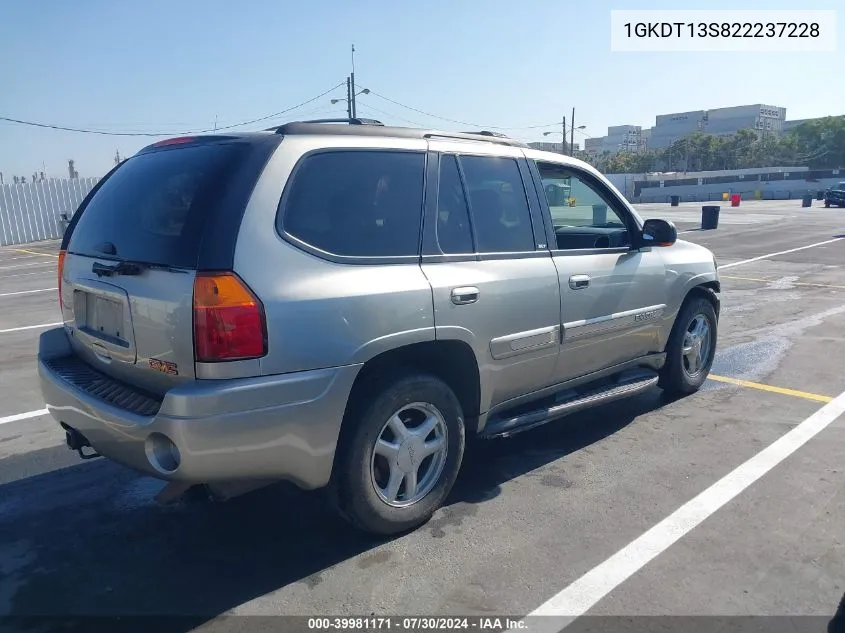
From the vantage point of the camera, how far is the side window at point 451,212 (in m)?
3.67

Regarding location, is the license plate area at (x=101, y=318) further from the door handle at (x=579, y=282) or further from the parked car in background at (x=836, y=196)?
the parked car in background at (x=836, y=196)

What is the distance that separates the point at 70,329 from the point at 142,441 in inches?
47.1

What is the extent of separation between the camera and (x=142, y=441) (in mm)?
2908

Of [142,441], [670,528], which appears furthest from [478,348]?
[142,441]

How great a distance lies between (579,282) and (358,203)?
162cm

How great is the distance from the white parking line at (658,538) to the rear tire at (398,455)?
2.85ft

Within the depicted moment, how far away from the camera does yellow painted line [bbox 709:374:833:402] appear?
5.73m

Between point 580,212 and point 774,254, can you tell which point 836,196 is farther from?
point 580,212

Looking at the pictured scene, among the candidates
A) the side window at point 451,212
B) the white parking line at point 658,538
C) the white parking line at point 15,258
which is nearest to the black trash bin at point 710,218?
the white parking line at point 658,538

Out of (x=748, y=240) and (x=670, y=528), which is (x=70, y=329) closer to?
(x=670, y=528)

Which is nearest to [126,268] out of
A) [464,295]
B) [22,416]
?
[464,295]

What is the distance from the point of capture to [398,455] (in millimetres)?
3443

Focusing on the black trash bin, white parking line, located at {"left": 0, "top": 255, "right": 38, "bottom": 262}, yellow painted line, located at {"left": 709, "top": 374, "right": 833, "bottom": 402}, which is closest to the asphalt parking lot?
yellow painted line, located at {"left": 709, "top": 374, "right": 833, "bottom": 402}

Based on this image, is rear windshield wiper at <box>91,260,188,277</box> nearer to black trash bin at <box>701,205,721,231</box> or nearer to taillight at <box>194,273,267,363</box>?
taillight at <box>194,273,267,363</box>
